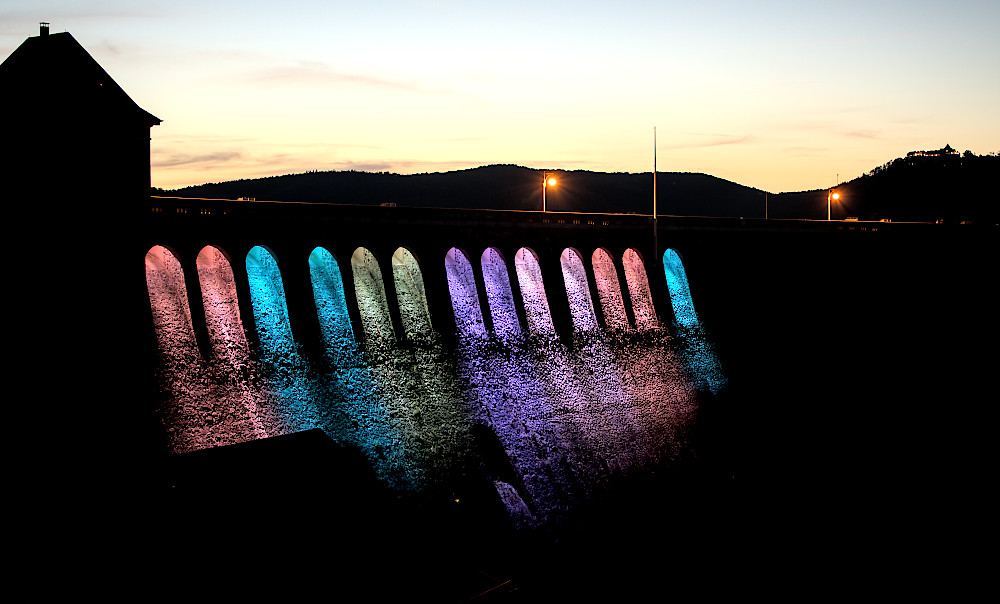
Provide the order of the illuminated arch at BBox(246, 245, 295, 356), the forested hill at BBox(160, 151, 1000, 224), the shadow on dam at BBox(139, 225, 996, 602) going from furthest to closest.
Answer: the forested hill at BBox(160, 151, 1000, 224), the illuminated arch at BBox(246, 245, 295, 356), the shadow on dam at BBox(139, 225, 996, 602)

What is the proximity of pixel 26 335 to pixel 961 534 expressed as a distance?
3871cm

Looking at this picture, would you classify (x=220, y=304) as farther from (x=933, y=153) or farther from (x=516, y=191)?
(x=933, y=153)

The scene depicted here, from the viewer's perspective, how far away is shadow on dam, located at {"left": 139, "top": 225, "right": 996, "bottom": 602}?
20125mm

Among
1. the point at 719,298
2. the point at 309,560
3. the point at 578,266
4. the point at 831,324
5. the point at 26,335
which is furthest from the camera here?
the point at 831,324

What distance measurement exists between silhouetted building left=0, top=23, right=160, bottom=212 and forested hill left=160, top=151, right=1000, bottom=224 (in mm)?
65941

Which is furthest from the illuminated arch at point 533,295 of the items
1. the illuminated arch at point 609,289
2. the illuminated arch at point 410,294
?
the illuminated arch at point 410,294

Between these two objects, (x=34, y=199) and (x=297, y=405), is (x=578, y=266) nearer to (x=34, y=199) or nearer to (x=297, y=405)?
(x=297, y=405)

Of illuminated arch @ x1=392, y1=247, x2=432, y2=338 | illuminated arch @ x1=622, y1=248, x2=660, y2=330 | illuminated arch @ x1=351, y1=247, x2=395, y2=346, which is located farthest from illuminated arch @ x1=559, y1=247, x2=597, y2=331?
illuminated arch @ x1=351, y1=247, x2=395, y2=346

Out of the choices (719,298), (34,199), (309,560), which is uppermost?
(34,199)

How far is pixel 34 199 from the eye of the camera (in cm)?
2588

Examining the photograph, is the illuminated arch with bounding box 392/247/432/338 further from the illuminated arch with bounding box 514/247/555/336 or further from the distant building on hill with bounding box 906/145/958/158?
the distant building on hill with bounding box 906/145/958/158

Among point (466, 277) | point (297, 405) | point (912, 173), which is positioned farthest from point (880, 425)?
point (912, 173)

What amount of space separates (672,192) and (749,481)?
86.6 meters

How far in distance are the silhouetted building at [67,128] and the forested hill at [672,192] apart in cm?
6594
